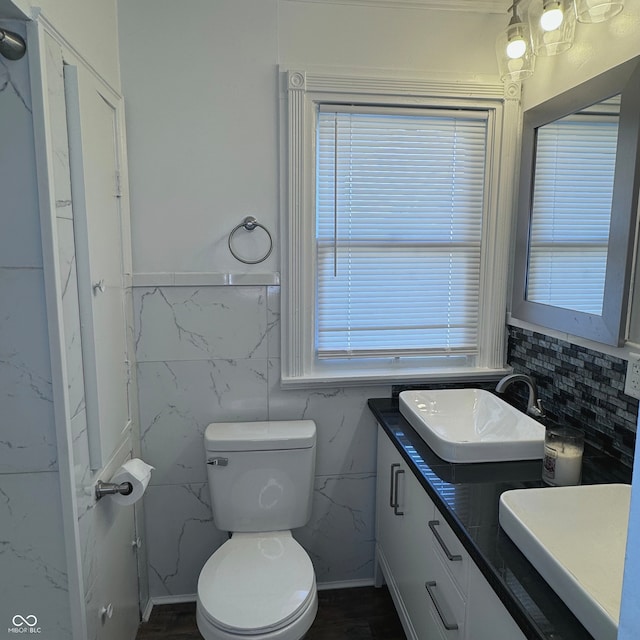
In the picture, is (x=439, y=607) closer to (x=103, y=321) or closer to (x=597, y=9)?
(x=103, y=321)

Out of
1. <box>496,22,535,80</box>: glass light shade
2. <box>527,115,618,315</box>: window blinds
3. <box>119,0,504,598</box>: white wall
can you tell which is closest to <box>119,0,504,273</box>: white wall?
<box>119,0,504,598</box>: white wall

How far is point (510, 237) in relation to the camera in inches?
82.2

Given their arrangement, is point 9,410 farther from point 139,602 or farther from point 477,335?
point 477,335

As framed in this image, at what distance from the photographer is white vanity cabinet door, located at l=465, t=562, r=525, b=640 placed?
3.25 feet

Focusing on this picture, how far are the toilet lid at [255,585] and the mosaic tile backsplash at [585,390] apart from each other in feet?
3.51

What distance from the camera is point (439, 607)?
1365 millimetres

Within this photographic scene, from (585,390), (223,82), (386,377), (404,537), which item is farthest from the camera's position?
(386,377)

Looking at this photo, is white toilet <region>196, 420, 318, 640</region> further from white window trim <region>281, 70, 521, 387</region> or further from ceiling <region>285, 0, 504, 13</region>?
ceiling <region>285, 0, 504, 13</region>

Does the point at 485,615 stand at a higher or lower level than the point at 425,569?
higher

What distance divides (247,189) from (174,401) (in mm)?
941

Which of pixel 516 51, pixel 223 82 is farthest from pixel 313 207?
pixel 516 51

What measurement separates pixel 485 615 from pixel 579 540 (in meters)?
0.28

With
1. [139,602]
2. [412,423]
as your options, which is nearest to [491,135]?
[412,423]

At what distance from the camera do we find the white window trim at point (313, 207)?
75.1 inches
